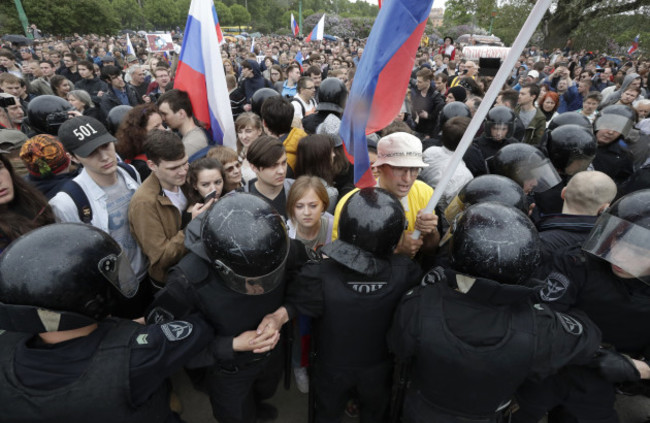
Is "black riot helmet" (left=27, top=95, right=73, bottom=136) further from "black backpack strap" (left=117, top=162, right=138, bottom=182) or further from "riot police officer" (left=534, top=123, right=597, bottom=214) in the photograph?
"riot police officer" (left=534, top=123, right=597, bottom=214)

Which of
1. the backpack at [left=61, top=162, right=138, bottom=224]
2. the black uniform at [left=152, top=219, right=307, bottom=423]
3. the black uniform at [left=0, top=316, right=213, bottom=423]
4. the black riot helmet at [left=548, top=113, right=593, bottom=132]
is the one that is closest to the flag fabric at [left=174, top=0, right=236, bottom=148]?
the backpack at [left=61, top=162, right=138, bottom=224]

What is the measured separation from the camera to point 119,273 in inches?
67.1

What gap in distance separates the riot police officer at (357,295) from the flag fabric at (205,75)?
2.20 meters

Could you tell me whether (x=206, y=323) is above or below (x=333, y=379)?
above

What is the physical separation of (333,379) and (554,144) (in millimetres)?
2902

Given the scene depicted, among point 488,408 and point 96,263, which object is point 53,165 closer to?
point 96,263

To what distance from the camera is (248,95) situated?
8281 millimetres

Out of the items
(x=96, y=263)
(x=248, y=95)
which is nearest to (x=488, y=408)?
(x=96, y=263)

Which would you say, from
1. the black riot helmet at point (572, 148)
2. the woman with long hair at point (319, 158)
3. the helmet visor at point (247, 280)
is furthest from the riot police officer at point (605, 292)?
the woman with long hair at point (319, 158)

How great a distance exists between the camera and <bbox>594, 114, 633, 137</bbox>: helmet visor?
4020 mm

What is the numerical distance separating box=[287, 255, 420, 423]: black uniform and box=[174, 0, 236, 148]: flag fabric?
2268 mm

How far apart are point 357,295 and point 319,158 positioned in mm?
1631

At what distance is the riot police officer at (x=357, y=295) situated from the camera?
2016 millimetres

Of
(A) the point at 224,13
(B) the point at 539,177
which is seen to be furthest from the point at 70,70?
(A) the point at 224,13
